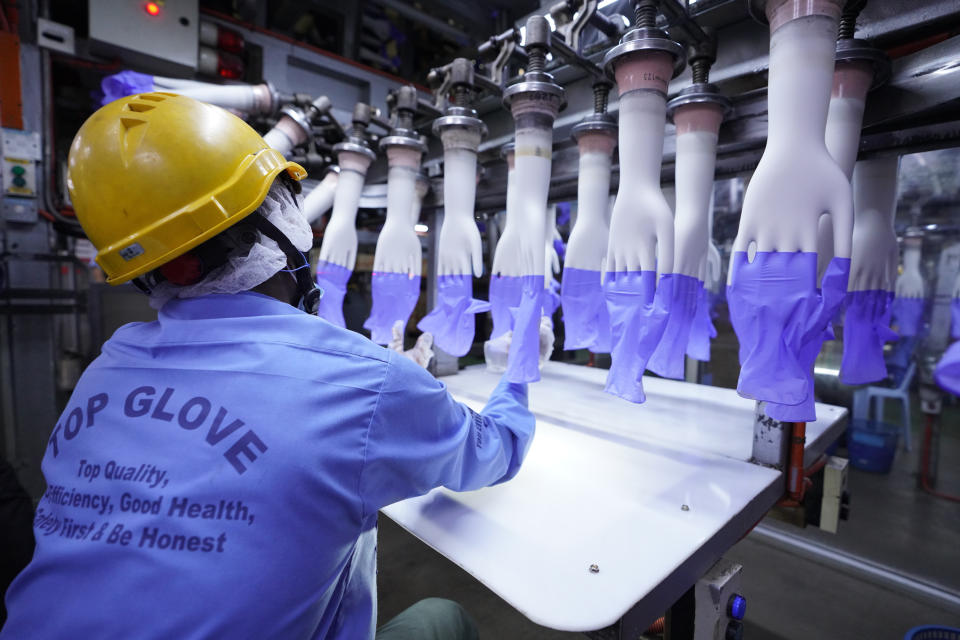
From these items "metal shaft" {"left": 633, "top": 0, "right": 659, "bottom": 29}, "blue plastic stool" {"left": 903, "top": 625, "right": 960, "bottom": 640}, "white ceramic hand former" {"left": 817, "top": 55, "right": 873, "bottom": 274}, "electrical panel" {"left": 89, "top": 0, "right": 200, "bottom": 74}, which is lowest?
"blue plastic stool" {"left": 903, "top": 625, "right": 960, "bottom": 640}

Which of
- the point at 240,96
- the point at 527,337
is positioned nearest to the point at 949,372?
the point at 527,337

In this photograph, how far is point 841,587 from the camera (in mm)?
1970

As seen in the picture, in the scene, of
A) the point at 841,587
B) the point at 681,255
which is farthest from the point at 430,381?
the point at 841,587

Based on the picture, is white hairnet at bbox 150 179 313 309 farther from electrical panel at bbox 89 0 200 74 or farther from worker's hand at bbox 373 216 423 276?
electrical panel at bbox 89 0 200 74

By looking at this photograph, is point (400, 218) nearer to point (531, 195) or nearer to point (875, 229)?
point (531, 195)

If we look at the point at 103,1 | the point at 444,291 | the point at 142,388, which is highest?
the point at 103,1

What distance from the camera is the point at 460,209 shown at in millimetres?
1182

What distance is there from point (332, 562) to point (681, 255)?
74cm

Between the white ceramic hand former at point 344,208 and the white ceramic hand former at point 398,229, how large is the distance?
0.21 metres

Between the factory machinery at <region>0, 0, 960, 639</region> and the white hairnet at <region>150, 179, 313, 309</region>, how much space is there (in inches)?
19.0

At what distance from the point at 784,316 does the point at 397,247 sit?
0.97 metres

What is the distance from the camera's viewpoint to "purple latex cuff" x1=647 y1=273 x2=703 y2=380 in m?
0.84

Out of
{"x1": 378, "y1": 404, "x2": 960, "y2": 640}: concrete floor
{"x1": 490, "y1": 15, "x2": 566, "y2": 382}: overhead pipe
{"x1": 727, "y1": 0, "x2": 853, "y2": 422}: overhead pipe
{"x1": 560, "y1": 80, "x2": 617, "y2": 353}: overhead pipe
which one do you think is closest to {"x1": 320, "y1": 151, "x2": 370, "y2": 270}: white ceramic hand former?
{"x1": 490, "y1": 15, "x2": 566, "y2": 382}: overhead pipe

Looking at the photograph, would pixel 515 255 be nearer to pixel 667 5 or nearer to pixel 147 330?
pixel 667 5
